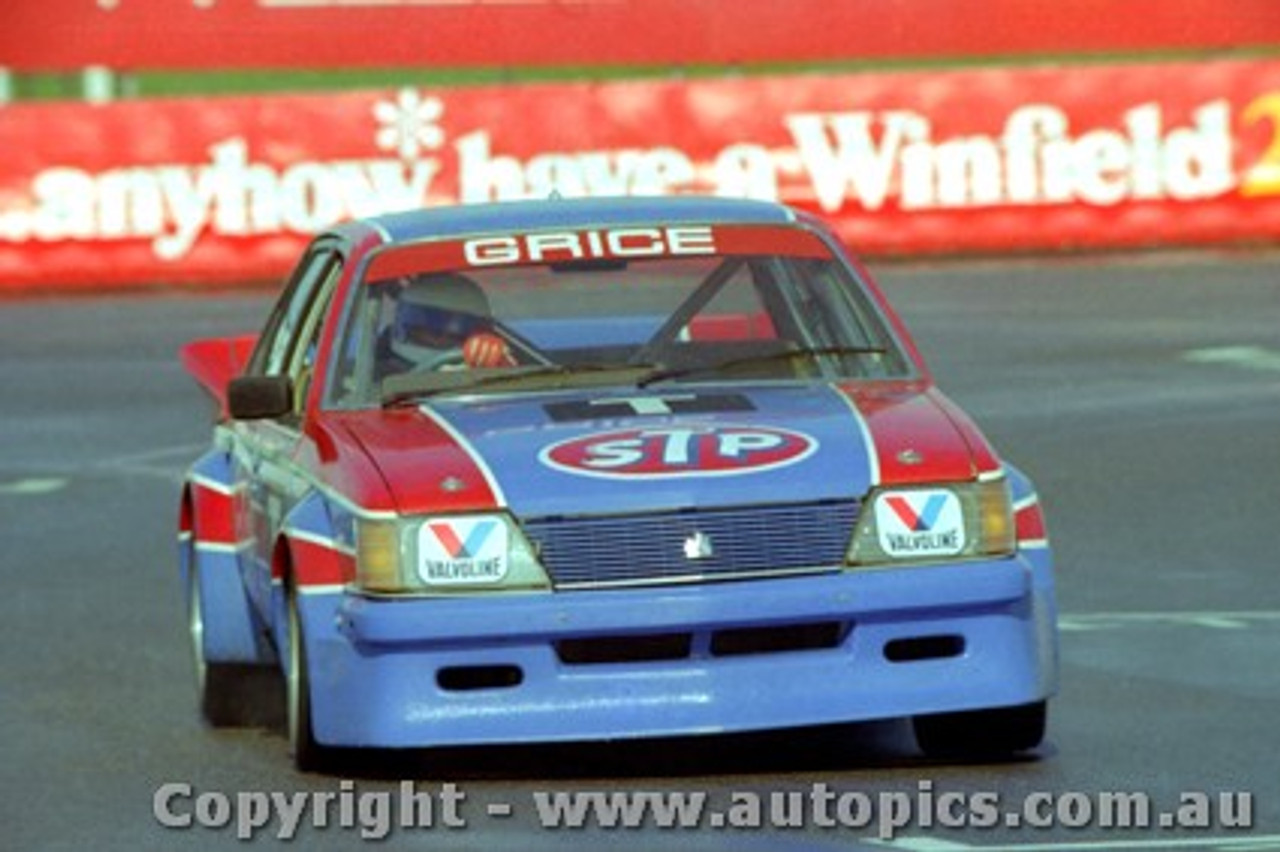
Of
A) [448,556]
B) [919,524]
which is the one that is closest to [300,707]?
[448,556]

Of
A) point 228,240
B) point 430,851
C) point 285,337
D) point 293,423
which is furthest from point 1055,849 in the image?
point 228,240

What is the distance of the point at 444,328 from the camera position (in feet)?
37.0

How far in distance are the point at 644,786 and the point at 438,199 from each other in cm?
A: 2371

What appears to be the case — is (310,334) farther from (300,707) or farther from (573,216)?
(300,707)

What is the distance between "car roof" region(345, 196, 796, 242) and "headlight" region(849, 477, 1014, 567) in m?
1.75

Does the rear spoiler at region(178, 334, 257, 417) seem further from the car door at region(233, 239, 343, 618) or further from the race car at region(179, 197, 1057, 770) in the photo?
the race car at region(179, 197, 1057, 770)

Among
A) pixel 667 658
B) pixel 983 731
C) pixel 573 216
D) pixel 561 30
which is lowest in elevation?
pixel 561 30

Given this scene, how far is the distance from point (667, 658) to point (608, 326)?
6.41 ft

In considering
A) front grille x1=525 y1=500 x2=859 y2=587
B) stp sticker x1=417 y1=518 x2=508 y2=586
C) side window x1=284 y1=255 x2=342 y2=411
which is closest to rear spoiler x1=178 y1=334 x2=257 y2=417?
side window x1=284 y1=255 x2=342 y2=411

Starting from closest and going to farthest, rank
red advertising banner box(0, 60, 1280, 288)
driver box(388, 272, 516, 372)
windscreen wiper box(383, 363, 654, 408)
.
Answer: windscreen wiper box(383, 363, 654, 408), driver box(388, 272, 516, 372), red advertising banner box(0, 60, 1280, 288)

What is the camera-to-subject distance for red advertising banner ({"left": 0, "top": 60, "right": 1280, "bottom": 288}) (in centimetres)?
3322

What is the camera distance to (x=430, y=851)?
9039 mm

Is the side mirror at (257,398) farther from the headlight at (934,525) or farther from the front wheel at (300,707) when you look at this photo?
the headlight at (934,525)

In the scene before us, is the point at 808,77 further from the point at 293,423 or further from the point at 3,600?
the point at 293,423
